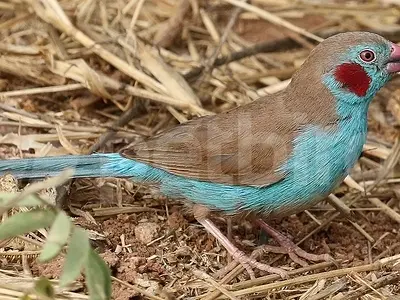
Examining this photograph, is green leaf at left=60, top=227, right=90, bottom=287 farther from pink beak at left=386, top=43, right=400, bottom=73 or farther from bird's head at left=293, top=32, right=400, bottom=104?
pink beak at left=386, top=43, right=400, bottom=73

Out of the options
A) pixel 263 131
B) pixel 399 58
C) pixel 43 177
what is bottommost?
pixel 43 177

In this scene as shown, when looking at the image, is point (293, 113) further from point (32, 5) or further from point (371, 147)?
point (32, 5)

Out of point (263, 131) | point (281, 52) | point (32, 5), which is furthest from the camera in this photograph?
point (281, 52)

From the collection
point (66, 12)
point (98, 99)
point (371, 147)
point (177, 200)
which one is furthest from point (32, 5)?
point (371, 147)

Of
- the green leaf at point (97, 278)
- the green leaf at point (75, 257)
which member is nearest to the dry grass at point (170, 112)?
the green leaf at point (97, 278)

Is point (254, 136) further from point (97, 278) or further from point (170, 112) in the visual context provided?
point (97, 278)

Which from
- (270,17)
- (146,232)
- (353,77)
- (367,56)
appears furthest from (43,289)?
(270,17)
